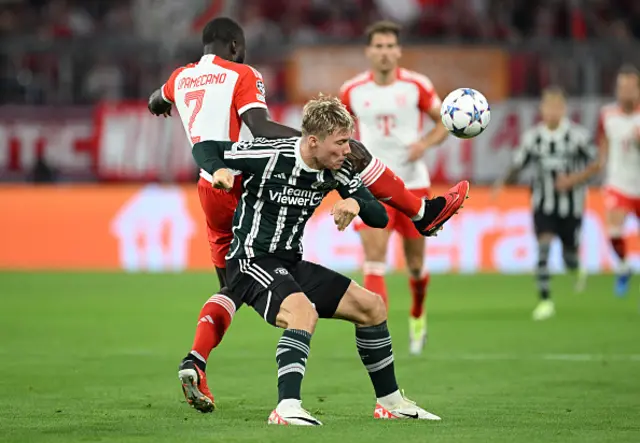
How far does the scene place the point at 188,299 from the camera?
14.8 m

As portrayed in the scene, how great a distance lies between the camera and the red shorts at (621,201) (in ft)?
48.4

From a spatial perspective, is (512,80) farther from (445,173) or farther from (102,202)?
(102,202)

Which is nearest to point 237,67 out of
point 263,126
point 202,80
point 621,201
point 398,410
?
point 202,80

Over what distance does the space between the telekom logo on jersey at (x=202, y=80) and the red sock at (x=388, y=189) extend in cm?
129

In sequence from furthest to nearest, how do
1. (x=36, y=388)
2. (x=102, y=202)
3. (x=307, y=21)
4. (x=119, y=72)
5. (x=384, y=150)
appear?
(x=307, y=21)
(x=119, y=72)
(x=102, y=202)
(x=384, y=150)
(x=36, y=388)

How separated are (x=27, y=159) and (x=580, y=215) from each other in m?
9.44

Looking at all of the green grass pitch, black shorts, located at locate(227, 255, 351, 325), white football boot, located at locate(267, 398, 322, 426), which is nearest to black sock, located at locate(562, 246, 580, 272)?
the green grass pitch

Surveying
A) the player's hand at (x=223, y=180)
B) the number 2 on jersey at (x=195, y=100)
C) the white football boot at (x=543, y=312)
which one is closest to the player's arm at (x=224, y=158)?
the player's hand at (x=223, y=180)

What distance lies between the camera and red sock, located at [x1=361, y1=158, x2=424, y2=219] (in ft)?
22.0

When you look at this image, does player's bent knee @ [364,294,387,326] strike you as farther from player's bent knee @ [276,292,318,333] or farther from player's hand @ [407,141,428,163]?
player's hand @ [407,141,428,163]

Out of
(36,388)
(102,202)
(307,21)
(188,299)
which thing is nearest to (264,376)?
(36,388)

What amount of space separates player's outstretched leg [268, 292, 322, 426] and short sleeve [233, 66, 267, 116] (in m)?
1.53

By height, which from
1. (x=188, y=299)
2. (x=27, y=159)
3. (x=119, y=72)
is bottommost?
(x=188, y=299)

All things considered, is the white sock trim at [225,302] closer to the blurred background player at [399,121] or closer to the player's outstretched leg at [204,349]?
the player's outstretched leg at [204,349]
